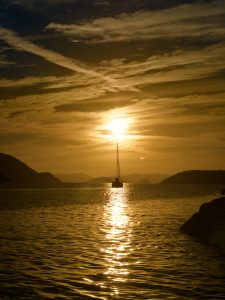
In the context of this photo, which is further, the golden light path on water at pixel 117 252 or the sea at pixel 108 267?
the golden light path on water at pixel 117 252

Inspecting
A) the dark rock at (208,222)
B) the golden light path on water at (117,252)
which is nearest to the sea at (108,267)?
the golden light path on water at (117,252)

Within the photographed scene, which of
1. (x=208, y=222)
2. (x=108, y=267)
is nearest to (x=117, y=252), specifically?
(x=108, y=267)

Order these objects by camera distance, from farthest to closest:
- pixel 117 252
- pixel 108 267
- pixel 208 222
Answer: pixel 208 222
pixel 117 252
pixel 108 267

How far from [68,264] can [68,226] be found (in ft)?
74.7

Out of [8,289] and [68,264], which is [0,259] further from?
[8,289]

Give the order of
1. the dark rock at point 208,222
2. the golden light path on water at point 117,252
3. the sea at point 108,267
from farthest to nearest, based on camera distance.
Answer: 1. the dark rock at point 208,222
2. the golden light path on water at point 117,252
3. the sea at point 108,267

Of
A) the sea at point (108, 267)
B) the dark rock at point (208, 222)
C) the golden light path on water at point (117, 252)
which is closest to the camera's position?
the sea at point (108, 267)

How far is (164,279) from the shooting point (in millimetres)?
21625

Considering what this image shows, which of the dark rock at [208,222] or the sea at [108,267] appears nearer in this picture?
the sea at [108,267]

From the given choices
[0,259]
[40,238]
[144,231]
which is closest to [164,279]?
[0,259]

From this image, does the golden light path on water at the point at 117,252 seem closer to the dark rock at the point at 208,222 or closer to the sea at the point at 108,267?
the sea at the point at 108,267

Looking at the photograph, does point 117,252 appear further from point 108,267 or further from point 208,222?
point 208,222

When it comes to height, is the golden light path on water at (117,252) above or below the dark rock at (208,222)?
below

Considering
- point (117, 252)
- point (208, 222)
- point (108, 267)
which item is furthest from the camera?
point (208, 222)
